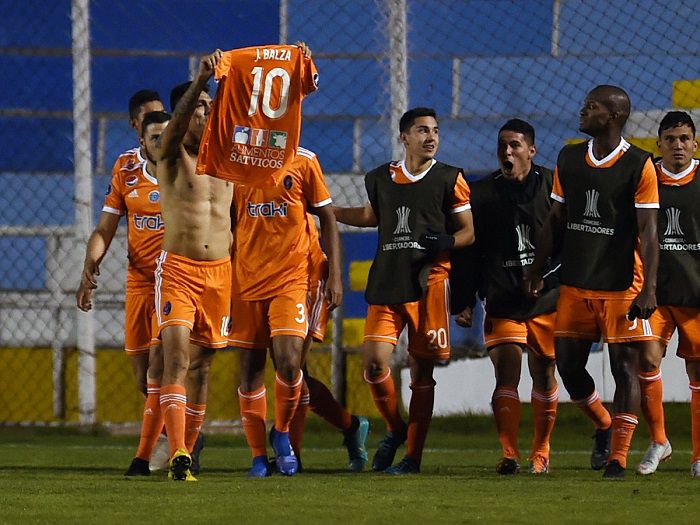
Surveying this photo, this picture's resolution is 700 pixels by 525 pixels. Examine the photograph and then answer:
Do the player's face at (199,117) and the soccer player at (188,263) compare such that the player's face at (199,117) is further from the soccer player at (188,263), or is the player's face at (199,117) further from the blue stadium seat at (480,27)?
the blue stadium seat at (480,27)

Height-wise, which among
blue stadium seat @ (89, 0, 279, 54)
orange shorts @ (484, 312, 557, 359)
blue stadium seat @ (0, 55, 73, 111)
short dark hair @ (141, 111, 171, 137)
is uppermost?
blue stadium seat @ (89, 0, 279, 54)

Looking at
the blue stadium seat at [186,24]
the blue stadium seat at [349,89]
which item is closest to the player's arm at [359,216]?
the blue stadium seat at [349,89]

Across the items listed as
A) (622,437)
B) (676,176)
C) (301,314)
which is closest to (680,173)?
(676,176)

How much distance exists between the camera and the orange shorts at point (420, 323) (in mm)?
7699

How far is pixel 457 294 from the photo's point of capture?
318 inches

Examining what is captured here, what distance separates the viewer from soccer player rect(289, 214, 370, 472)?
7.72 m

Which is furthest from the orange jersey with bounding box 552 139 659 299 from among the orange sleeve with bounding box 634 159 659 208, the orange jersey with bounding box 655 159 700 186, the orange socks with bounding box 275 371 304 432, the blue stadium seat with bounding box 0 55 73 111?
the blue stadium seat with bounding box 0 55 73 111

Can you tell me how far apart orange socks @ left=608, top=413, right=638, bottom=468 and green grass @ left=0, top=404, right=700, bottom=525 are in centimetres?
12

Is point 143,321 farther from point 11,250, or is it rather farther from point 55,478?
point 11,250

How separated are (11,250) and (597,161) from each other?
5729mm

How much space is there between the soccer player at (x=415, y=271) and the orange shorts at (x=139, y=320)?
1237 mm

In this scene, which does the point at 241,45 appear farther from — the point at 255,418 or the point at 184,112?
the point at 184,112

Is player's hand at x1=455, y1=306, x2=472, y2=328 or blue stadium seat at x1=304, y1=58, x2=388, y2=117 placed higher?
blue stadium seat at x1=304, y1=58, x2=388, y2=117

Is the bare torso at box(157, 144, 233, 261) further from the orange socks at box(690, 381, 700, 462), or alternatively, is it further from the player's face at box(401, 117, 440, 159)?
the orange socks at box(690, 381, 700, 462)
